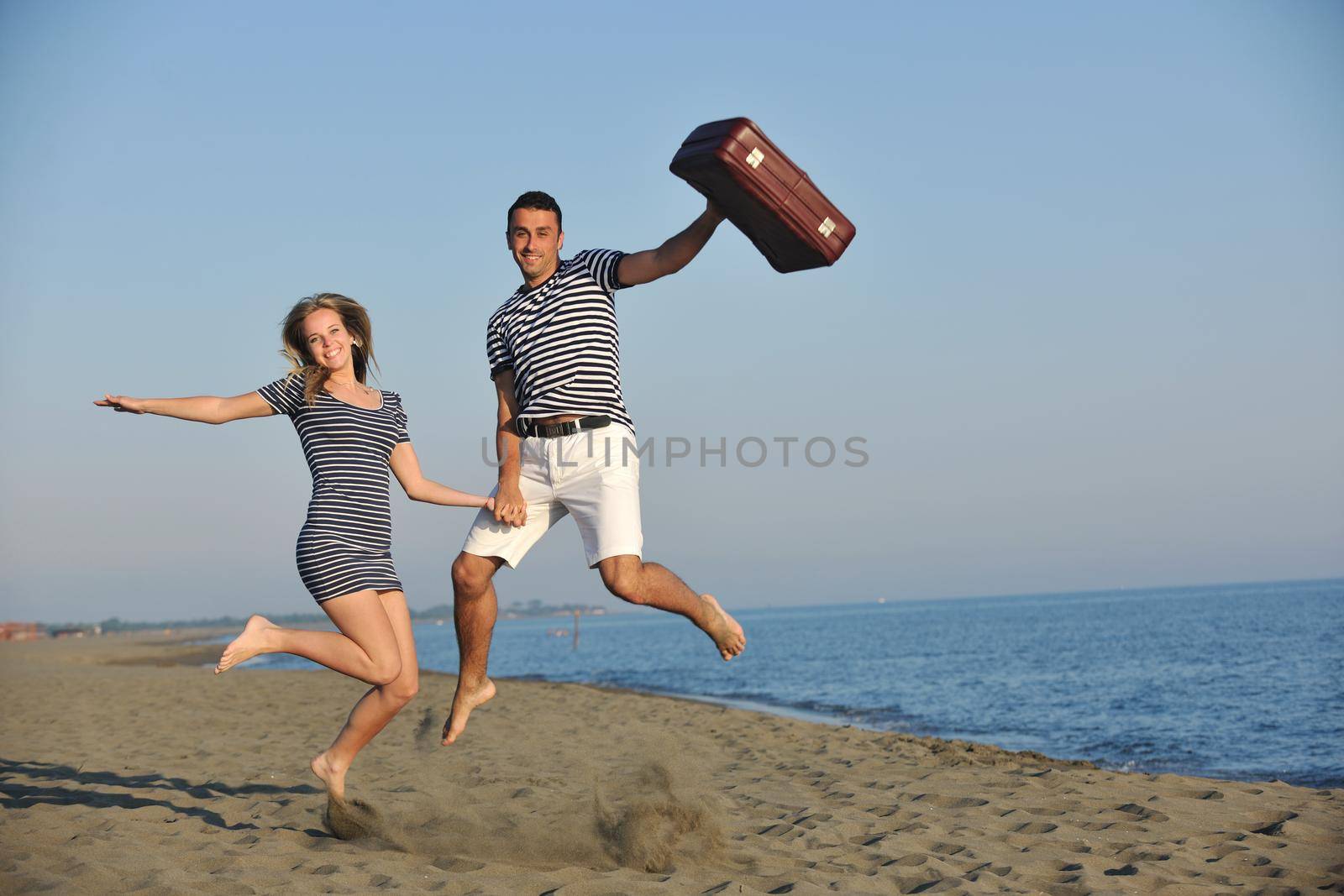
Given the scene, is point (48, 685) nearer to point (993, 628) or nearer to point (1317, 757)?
point (1317, 757)

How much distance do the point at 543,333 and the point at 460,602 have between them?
142cm

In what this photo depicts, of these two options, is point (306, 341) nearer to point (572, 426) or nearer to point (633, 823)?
point (572, 426)

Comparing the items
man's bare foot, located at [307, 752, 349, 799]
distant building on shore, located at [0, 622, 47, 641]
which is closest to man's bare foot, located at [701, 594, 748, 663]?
man's bare foot, located at [307, 752, 349, 799]

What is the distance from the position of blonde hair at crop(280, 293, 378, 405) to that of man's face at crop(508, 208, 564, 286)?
840 mm

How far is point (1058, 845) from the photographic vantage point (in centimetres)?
485

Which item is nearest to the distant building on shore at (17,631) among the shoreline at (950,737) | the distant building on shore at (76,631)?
the distant building on shore at (76,631)

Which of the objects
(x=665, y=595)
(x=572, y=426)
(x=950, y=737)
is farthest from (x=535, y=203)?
(x=950, y=737)

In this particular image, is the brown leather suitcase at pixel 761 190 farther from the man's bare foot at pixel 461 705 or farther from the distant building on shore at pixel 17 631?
the distant building on shore at pixel 17 631

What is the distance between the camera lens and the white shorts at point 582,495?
180 inches

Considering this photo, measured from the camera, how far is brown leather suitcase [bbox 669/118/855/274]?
4.14 m

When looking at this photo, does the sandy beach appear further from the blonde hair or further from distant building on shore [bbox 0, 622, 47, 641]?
distant building on shore [bbox 0, 622, 47, 641]

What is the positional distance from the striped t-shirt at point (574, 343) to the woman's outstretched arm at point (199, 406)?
1.23m

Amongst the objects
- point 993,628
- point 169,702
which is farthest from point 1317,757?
point 993,628

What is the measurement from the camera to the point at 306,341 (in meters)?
4.73
